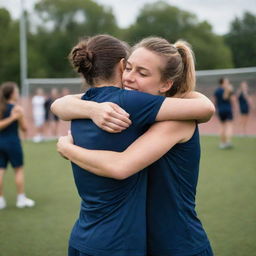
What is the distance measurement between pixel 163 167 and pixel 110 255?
0.52 metres

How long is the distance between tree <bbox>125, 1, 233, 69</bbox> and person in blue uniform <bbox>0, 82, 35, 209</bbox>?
52.9 meters

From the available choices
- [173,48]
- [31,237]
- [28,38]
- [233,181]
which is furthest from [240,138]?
[28,38]

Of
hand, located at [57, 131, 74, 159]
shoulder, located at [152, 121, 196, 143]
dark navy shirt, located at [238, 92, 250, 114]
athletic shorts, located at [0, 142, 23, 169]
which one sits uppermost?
shoulder, located at [152, 121, 196, 143]

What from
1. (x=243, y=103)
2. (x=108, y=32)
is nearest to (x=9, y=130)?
(x=243, y=103)

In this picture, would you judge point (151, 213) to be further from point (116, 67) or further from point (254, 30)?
point (254, 30)

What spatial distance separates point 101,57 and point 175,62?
15.8 inches

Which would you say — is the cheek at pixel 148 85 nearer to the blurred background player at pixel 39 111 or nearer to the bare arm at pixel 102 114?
the bare arm at pixel 102 114

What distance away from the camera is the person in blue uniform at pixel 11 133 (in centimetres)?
730

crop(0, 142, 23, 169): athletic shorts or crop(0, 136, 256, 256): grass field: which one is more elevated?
crop(0, 142, 23, 169): athletic shorts

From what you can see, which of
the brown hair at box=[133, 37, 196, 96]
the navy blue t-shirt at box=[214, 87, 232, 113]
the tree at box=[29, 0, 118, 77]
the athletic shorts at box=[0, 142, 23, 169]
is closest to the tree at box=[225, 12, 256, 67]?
the tree at box=[29, 0, 118, 77]

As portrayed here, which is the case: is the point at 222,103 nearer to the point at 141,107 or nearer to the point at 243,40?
the point at 141,107

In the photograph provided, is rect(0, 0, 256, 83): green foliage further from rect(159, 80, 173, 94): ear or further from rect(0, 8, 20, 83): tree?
rect(159, 80, 173, 94): ear

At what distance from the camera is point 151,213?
2.33 m

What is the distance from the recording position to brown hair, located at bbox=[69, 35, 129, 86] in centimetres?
231
